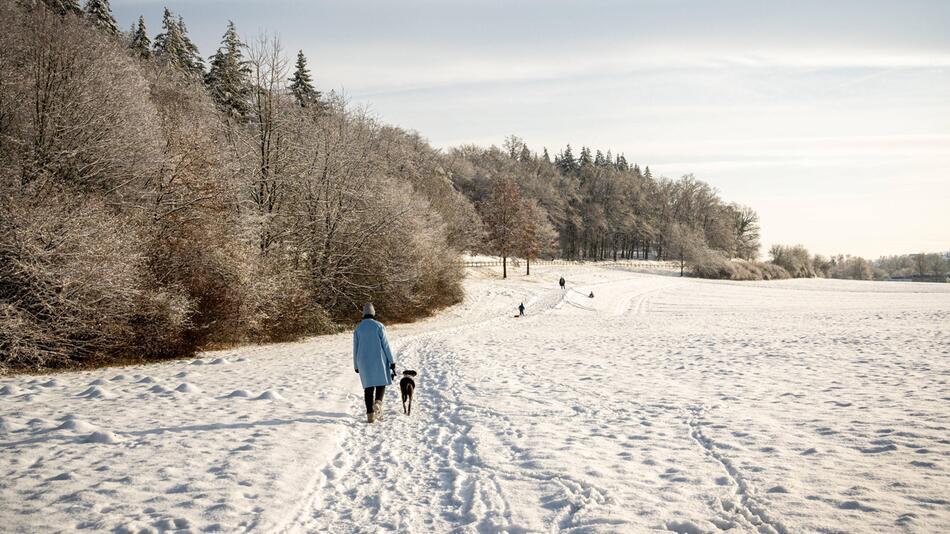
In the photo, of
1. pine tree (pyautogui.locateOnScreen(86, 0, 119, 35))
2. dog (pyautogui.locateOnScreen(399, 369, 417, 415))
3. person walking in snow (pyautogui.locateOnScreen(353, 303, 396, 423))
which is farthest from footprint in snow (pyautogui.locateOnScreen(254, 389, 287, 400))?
pine tree (pyautogui.locateOnScreen(86, 0, 119, 35))

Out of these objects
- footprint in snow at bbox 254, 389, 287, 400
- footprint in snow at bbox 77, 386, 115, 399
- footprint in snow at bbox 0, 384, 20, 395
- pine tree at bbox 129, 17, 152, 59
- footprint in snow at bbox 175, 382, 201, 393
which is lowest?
footprint in snow at bbox 254, 389, 287, 400

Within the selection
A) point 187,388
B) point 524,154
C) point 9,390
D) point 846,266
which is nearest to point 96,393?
point 187,388

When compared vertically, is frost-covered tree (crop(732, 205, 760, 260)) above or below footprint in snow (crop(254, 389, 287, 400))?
above

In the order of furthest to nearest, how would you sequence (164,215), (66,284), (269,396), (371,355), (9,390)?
1. (164,215)
2. (66,284)
3. (269,396)
4. (9,390)
5. (371,355)

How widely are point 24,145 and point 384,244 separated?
51.9ft

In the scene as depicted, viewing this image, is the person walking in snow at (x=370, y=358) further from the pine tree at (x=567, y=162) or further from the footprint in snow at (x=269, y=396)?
the pine tree at (x=567, y=162)

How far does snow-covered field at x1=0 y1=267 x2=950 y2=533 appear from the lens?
525 centimetres

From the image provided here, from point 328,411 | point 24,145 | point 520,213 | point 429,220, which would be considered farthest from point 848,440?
point 520,213

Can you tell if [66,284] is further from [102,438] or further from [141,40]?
[141,40]

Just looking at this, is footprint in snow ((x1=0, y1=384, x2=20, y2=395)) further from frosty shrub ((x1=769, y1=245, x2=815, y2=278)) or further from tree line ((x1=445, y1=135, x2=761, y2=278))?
frosty shrub ((x1=769, y1=245, x2=815, y2=278))

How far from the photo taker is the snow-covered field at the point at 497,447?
5250 mm

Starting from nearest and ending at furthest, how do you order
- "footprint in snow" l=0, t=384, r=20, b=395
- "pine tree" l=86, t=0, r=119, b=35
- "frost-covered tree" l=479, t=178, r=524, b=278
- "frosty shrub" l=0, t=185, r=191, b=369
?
"footprint in snow" l=0, t=384, r=20, b=395, "frosty shrub" l=0, t=185, r=191, b=369, "pine tree" l=86, t=0, r=119, b=35, "frost-covered tree" l=479, t=178, r=524, b=278

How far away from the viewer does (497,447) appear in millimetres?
7691

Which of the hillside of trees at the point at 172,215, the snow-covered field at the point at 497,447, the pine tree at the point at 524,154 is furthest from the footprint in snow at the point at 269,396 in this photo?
the pine tree at the point at 524,154
